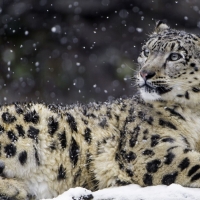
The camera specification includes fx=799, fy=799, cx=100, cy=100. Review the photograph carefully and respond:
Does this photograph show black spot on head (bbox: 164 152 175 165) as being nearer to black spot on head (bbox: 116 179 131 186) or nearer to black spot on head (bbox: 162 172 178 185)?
black spot on head (bbox: 162 172 178 185)

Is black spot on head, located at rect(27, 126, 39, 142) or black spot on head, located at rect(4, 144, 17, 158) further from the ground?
black spot on head, located at rect(27, 126, 39, 142)

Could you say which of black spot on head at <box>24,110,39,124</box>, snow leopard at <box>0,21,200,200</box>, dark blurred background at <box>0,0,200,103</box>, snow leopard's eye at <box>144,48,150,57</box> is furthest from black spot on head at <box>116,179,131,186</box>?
dark blurred background at <box>0,0,200,103</box>

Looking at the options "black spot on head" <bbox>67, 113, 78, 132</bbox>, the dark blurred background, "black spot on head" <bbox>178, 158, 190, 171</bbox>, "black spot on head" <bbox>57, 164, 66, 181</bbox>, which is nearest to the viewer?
"black spot on head" <bbox>178, 158, 190, 171</bbox>

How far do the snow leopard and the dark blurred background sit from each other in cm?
635

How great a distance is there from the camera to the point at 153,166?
5852mm

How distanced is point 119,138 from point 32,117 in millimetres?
693

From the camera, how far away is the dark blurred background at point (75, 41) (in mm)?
12961

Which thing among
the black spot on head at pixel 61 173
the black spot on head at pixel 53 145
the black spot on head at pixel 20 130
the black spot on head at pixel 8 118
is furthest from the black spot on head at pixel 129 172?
the black spot on head at pixel 8 118

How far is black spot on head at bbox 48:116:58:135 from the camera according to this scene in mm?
6141

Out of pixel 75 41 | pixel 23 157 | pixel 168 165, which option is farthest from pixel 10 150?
pixel 75 41

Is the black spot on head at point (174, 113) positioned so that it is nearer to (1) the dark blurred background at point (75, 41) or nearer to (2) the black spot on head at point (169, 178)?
(2) the black spot on head at point (169, 178)

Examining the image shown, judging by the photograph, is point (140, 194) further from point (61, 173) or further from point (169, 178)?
point (61, 173)

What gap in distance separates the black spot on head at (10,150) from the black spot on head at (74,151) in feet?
1.44

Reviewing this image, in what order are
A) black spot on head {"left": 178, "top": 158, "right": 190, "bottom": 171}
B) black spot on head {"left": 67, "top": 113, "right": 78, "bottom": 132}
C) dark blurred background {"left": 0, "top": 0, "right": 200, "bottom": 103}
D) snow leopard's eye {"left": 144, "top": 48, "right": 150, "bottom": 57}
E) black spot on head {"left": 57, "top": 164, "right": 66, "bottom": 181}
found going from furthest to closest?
dark blurred background {"left": 0, "top": 0, "right": 200, "bottom": 103}
snow leopard's eye {"left": 144, "top": 48, "right": 150, "bottom": 57}
black spot on head {"left": 67, "top": 113, "right": 78, "bottom": 132}
black spot on head {"left": 57, "top": 164, "right": 66, "bottom": 181}
black spot on head {"left": 178, "top": 158, "right": 190, "bottom": 171}
